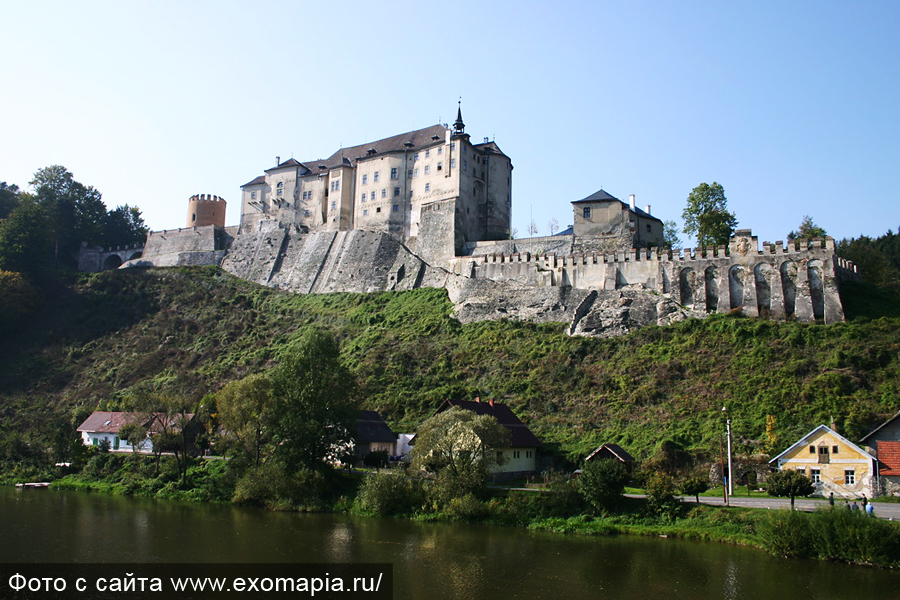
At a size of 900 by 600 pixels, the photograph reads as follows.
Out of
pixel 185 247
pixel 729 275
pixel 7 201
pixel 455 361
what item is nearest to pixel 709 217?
pixel 729 275

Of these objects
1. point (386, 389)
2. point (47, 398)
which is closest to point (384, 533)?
point (386, 389)

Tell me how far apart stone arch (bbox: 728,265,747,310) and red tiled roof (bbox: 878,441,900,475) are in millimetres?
Answer: 18259

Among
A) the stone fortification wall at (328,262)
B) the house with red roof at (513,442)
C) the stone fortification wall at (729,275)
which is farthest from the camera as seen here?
the stone fortification wall at (328,262)

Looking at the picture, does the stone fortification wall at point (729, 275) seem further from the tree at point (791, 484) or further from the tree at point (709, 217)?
the tree at point (791, 484)

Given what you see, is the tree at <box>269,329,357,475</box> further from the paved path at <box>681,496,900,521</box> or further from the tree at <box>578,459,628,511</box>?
the paved path at <box>681,496,900,521</box>

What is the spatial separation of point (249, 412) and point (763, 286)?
35.6 meters

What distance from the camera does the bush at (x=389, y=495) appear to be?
36.3 m

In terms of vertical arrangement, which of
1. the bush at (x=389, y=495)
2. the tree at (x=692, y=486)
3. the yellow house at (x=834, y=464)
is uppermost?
the yellow house at (x=834, y=464)

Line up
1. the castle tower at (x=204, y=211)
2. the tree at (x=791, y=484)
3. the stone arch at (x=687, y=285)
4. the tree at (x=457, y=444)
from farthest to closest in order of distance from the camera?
the castle tower at (x=204, y=211), the stone arch at (x=687, y=285), the tree at (x=457, y=444), the tree at (x=791, y=484)

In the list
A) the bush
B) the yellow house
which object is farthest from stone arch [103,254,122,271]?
the yellow house

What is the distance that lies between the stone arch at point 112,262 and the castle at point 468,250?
511cm

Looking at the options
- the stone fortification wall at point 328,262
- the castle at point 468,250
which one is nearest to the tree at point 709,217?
the castle at point 468,250

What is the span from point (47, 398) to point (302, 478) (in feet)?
115

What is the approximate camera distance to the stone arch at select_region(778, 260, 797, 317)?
1916 inches
